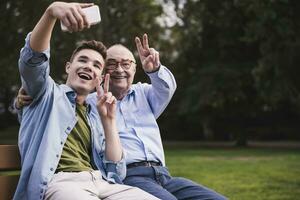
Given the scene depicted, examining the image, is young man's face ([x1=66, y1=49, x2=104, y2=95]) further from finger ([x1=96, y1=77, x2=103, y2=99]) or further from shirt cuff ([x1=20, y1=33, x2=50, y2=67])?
shirt cuff ([x1=20, y1=33, x2=50, y2=67])

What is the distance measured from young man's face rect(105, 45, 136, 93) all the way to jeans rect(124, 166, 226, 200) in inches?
22.8

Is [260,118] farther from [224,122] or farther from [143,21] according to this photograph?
[143,21]

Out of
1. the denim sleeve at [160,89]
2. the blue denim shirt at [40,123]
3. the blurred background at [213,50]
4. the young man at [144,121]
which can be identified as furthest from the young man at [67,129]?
the blurred background at [213,50]

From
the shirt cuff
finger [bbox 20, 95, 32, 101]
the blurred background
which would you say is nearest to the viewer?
the shirt cuff

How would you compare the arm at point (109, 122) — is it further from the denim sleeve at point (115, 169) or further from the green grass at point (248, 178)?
the green grass at point (248, 178)

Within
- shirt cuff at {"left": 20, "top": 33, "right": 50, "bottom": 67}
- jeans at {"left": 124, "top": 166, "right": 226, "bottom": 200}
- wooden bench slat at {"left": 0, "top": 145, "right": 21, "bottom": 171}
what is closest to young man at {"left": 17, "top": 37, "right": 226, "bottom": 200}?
jeans at {"left": 124, "top": 166, "right": 226, "bottom": 200}

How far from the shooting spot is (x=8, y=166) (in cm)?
291

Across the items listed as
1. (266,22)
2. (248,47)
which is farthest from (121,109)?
(248,47)

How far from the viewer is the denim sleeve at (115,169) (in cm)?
299

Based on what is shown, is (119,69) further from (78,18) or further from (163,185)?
(78,18)

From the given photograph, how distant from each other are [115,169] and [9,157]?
0.60 m

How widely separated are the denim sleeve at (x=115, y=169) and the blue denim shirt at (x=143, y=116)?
0.92 feet

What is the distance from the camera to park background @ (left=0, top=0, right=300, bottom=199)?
61.8 feet

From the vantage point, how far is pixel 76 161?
2.78 metres
